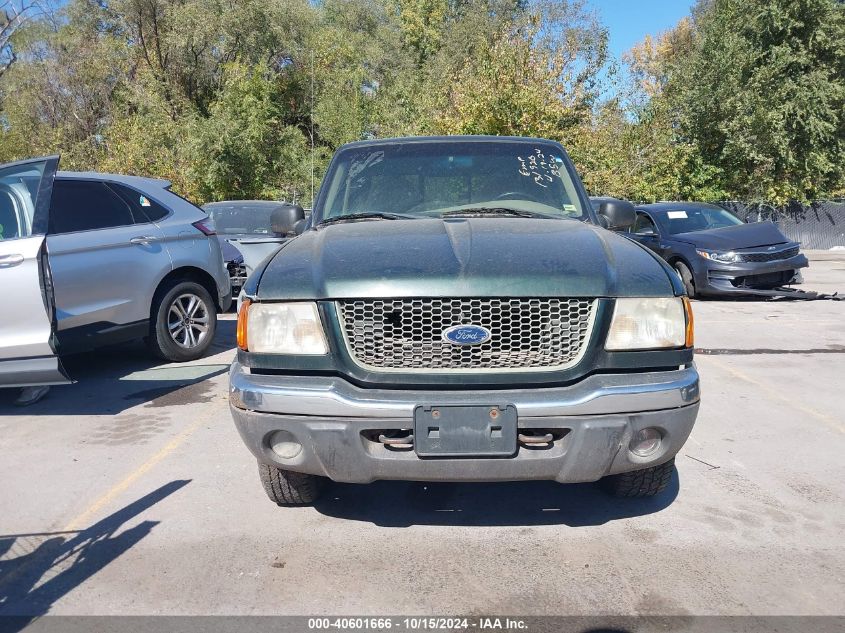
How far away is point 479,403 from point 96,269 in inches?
176

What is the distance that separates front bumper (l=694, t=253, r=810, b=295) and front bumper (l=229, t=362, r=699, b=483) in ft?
29.0

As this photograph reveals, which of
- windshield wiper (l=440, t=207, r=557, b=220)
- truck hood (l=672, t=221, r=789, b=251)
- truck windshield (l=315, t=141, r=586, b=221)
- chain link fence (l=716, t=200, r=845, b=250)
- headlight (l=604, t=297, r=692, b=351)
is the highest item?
truck windshield (l=315, t=141, r=586, b=221)

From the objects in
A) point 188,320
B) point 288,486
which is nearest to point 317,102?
point 188,320

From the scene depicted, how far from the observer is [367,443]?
3072mm

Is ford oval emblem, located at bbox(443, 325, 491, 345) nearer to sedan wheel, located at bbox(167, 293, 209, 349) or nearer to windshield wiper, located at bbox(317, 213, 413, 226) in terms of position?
windshield wiper, located at bbox(317, 213, 413, 226)

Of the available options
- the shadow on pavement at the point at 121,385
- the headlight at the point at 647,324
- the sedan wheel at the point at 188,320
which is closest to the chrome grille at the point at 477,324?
the headlight at the point at 647,324

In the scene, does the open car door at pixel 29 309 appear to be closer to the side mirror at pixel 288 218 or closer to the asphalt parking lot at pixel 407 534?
the asphalt parking lot at pixel 407 534

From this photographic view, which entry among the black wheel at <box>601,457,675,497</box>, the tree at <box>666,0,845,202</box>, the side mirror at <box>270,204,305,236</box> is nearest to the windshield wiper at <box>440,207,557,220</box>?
the side mirror at <box>270,204,305,236</box>

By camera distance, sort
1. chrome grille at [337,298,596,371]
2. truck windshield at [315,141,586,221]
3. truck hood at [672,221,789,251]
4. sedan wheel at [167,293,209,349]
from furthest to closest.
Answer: truck hood at [672,221,789,251], sedan wheel at [167,293,209,349], truck windshield at [315,141,586,221], chrome grille at [337,298,596,371]

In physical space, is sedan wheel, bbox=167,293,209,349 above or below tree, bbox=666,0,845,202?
below

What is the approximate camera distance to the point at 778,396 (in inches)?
235

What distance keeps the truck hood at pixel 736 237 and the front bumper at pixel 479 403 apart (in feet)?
29.8

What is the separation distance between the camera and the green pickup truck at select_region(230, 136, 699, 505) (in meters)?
3.01

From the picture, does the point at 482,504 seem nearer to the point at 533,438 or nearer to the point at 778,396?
the point at 533,438
